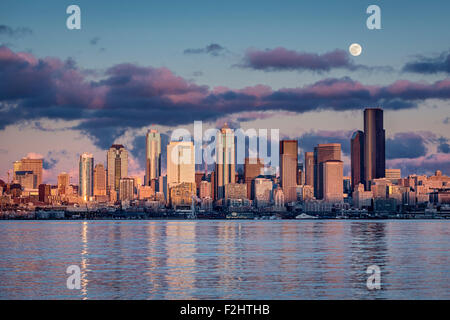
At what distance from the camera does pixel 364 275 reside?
209 feet

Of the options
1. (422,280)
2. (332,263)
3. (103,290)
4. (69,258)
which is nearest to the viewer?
(103,290)

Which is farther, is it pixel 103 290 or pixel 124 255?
pixel 124 255

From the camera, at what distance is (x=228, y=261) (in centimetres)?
8000

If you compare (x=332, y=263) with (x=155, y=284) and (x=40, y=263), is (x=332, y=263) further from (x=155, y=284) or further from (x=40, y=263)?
(x=40, y=263)

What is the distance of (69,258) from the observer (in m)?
85.4

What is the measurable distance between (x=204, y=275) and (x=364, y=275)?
49.5 ft
